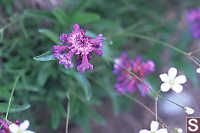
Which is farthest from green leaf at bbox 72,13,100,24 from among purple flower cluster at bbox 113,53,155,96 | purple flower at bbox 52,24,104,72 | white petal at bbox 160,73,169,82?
white petal at bbox 160,73,169,82

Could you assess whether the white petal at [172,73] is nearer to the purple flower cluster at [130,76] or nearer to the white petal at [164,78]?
the white petal at [164,78]

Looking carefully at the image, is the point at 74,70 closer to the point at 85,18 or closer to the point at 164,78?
the point at 85,18

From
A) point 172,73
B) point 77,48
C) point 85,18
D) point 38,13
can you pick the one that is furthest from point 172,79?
point 38,13

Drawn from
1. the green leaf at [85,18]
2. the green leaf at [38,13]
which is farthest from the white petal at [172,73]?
the green leaf at [38,13]

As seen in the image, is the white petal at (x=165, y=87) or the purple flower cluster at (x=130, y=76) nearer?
the white petal at (x=165, y=87)

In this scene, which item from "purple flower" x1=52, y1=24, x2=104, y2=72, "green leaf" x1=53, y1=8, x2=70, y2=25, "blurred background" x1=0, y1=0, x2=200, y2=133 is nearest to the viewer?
"purple flower" x1=52, y1=24, x2=104, y2=72

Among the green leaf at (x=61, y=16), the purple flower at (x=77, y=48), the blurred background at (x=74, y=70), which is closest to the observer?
the purple flower at (x=77, y=48)

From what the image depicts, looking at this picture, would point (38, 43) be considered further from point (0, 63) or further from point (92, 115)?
point (92, 115)

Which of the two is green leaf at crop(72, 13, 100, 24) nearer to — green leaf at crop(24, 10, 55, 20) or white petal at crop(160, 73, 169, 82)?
green leaf at crop(24, 10, 55, 20)
